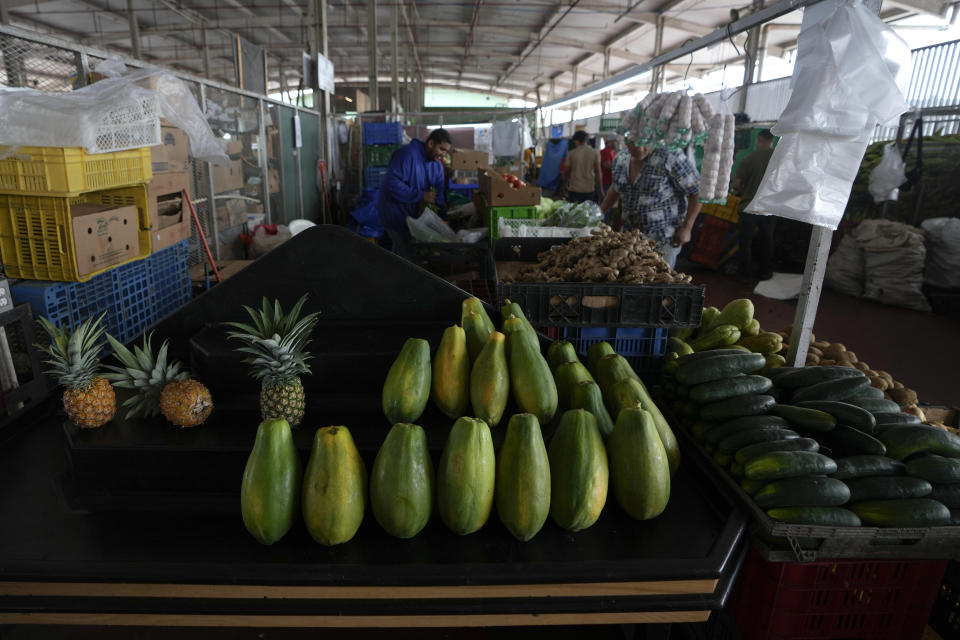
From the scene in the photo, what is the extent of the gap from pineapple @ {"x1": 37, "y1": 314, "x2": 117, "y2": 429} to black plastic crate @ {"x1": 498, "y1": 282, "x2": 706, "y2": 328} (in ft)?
4.64

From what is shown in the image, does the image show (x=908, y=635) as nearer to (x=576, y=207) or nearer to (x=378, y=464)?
(x=378, y=464)

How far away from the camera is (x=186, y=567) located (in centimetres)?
133

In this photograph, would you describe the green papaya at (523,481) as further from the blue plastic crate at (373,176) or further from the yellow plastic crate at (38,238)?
the blue plastic crate at (373,176)

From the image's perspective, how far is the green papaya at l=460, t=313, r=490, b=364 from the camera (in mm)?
1835

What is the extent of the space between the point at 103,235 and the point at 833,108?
3.81m

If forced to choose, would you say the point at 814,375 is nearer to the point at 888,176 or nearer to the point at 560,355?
the point at 560,355

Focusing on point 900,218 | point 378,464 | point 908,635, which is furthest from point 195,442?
point 900,218

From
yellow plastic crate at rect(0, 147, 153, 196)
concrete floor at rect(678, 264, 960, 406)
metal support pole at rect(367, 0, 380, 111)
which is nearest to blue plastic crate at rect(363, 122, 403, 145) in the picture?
metal support pole at rect(367, 0, 380, 111)

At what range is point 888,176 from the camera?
7.13 m

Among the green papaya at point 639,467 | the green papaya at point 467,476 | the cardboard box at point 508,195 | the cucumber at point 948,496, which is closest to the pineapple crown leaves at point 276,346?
the green papaya at point 467,476

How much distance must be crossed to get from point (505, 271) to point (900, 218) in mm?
7269

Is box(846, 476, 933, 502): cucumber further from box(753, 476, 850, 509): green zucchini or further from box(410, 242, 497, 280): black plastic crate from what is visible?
box(410, 242, 497, 280): black plastic crate

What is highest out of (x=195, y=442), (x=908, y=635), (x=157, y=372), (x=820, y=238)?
(x=820, y=238)

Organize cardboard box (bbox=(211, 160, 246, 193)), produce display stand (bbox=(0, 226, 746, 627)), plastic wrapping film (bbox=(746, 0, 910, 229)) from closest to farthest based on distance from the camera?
produce display stand (bbox=(0, 226, 746, 627)) → plastic wrapping film (bbox=(746, 0, 910, 229)) → cardboard box (bbox=(211, 160, 246, 193))
